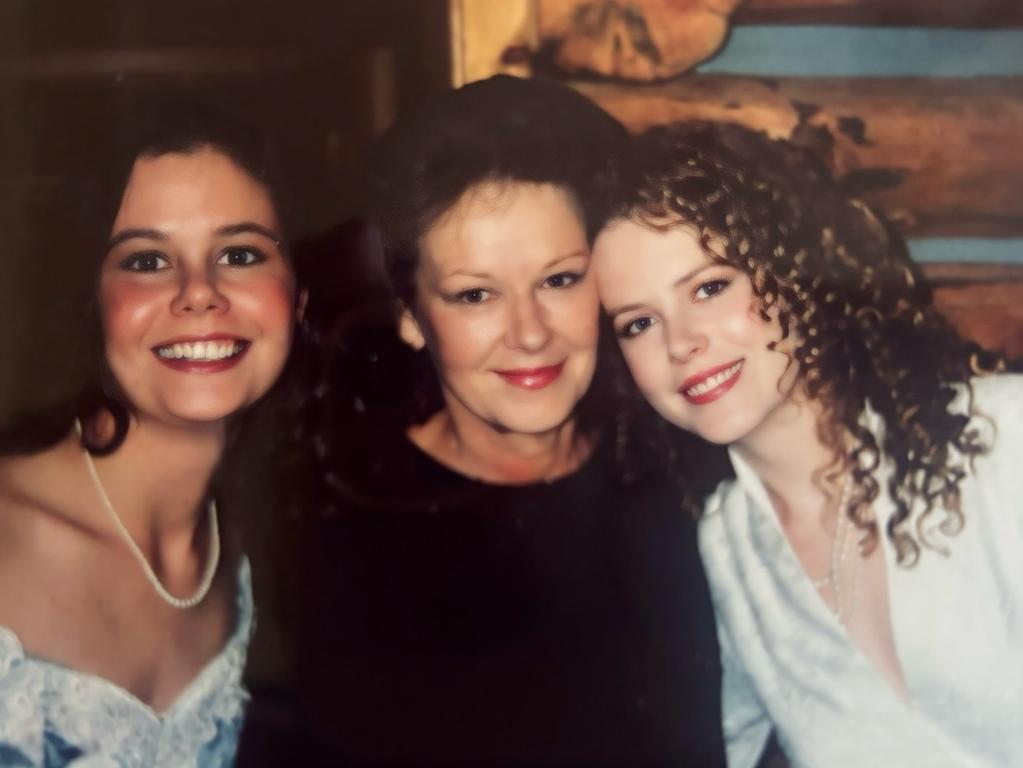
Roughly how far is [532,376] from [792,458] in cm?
21

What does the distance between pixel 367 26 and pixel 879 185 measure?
0.40 m

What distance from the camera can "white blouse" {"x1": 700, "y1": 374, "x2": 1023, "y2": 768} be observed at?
78 cm

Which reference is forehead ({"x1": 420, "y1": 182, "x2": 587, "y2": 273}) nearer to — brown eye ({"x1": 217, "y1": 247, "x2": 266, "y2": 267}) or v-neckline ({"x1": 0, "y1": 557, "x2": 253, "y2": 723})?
brown eye ({"x1": 217, "y1": 247, "x2": 266, "y2": 267})

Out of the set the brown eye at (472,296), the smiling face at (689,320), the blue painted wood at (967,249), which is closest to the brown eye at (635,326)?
the smiling face at (689,320)

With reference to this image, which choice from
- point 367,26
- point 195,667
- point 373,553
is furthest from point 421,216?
point 195,667

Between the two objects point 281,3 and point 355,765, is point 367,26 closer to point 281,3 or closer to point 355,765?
point 281,3

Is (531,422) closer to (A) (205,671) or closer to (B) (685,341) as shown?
(B) (685,341)

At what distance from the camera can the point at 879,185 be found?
0.81m

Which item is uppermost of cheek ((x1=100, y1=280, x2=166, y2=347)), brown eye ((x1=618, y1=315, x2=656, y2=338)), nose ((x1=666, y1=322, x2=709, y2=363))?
cheek ((x1=100, y1=280, x2=166, y2=347))

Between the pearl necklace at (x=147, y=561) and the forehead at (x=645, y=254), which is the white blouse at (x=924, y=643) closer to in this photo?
the forehead at (x=645, y=254)

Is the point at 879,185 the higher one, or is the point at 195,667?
the point at 879,185

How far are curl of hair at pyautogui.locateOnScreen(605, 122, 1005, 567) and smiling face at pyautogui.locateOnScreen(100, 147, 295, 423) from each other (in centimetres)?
26

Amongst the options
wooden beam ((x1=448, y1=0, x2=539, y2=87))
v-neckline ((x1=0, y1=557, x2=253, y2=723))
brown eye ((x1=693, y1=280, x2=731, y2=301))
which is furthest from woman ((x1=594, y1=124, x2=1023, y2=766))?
v-neckline ((x1=0, y1=557, x2=253, y2=723))

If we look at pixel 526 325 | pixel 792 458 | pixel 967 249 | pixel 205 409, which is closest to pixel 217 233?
pixel 205 409
